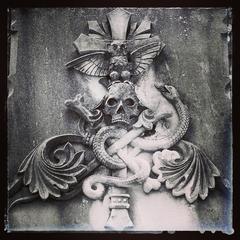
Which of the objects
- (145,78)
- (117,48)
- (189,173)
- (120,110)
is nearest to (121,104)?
(120,110)

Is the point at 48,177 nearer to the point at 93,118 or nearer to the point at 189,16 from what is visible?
the point at 93,118

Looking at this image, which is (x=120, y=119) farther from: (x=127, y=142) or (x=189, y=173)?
(x=189, y=173)

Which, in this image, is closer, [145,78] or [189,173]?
[189,173]

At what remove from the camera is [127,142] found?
4727mm

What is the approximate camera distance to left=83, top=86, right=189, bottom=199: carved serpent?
469 cm

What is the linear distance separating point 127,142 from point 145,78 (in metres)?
0.45

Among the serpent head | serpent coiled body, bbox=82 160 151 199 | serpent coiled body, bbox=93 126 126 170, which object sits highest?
the serpent head

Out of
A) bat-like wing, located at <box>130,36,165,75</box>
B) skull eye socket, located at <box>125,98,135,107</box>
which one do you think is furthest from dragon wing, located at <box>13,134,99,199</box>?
bat-like wing, located at <box>130,36,165,75</box>

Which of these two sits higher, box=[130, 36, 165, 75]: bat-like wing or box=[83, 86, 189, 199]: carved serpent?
box=[130, 36, 165, 75]: bat-like wing

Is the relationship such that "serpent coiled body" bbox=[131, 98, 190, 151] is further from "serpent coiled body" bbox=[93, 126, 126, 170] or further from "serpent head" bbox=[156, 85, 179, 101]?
"serpent coiled body" bbox=[93, 126, 126, 170]

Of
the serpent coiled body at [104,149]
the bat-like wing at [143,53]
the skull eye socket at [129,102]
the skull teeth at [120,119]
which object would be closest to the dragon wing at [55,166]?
the serpent coiled body at [104,149]

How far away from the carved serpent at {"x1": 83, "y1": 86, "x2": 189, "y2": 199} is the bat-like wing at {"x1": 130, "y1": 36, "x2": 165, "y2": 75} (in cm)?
19

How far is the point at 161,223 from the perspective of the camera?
468cm

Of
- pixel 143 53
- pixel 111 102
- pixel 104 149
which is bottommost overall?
pixel 104 149
